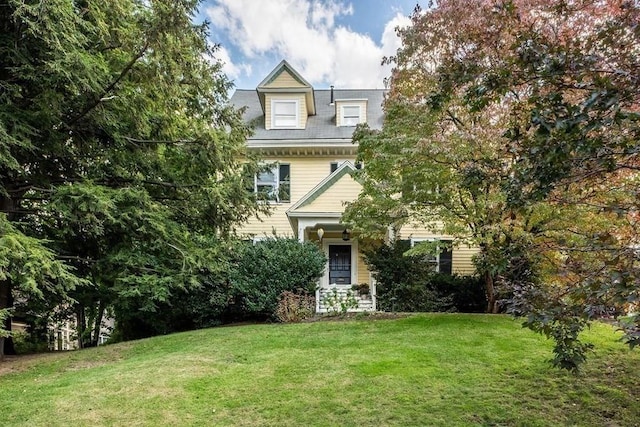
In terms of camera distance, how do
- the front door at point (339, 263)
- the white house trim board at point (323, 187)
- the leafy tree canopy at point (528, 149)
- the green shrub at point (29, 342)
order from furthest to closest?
the front door at point (339, 263) → the white house trim board at point (323, 187) → the green shrub at point (29, 342) → the leafy tree canopy at point (528, 149)

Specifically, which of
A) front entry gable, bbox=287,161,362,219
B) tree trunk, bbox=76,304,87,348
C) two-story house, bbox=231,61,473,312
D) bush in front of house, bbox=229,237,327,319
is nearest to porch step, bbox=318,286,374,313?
bush in front of house, bbox=229,237,327,319

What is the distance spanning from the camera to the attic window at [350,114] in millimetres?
16078

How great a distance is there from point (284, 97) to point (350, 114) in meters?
2.80

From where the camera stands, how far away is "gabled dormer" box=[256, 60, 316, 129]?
15922mm

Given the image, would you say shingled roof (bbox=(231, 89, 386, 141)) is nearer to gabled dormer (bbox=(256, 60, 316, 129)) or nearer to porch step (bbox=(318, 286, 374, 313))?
gabled dormer (bbox=(256, 60, 316, 129))

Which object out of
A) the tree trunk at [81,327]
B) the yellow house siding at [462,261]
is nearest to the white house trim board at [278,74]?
the yellow house siding at [462,261]

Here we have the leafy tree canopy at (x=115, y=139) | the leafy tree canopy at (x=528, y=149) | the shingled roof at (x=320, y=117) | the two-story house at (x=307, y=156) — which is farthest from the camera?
the shingled roof at (x=320, y=117)

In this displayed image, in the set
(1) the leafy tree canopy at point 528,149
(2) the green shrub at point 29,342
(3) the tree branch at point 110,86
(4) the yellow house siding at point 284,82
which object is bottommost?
(2) the green shrub at point 29,342

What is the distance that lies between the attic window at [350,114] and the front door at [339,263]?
203 inches

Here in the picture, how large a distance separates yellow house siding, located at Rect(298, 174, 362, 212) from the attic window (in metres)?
4.19

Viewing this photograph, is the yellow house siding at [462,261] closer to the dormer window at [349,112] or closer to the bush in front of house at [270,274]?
the bush in front of house at [270,274]

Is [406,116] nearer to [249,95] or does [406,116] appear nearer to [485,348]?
[485,348]

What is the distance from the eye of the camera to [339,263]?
15.0 m

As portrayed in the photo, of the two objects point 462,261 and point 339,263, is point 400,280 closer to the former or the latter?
point 339,263
